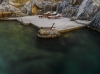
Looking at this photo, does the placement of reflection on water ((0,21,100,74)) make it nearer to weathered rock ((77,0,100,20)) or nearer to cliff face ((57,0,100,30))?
cliff face ((57,0,100,30))

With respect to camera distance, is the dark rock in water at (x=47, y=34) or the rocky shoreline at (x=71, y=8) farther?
the rocky shoreline at (x=71, y=8)

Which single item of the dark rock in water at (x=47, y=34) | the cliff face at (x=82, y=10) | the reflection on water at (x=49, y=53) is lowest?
the reflection on water at (x=49, y=53)

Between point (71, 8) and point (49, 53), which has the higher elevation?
point (71, 8)

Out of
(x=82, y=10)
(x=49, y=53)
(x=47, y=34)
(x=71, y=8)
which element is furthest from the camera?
(x=71, y=8)

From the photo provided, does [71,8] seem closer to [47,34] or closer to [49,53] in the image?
[47,34]

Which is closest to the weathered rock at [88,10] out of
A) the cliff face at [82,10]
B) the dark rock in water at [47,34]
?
the cliff face at [82,10]

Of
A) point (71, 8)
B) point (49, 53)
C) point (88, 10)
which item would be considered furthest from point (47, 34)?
point (71, 8)

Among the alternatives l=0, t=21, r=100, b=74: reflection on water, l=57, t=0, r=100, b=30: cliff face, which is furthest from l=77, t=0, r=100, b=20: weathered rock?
l=0, t=21, r=100, b=74: reflection on water

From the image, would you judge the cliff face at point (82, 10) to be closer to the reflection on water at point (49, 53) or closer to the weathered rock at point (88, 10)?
the weathered rock at point (88, 10)

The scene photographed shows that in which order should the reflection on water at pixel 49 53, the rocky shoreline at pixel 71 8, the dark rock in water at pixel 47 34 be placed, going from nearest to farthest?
the reflection on water at pixel 49 53 → the dark rock in water at pixel 47 34 → the rocky shoreline at pixel 71 8
